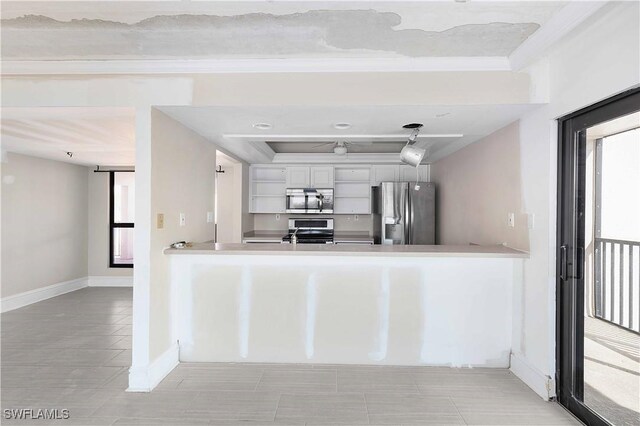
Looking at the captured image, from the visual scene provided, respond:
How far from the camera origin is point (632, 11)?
1.70m

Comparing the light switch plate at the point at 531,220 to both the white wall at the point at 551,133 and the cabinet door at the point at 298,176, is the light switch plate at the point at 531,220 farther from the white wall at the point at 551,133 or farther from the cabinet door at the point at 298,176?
the cabinet door at the point at 298,176

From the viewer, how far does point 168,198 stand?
9.20ft

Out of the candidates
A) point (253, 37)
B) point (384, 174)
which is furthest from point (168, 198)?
point (384, 174)

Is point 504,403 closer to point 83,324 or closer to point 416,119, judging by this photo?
point 416,119

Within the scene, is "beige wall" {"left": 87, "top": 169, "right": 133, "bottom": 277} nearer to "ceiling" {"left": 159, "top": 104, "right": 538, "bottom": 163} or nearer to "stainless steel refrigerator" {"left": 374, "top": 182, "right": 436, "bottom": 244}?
"ceiling" {"left": 159, "top": 104, "right": 538, "bottom": 163}

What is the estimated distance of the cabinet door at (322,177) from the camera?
5715mm

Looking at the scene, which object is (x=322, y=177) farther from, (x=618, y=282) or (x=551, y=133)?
(x=618, y=282)

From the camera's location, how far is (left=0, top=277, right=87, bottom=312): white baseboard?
4641 mm

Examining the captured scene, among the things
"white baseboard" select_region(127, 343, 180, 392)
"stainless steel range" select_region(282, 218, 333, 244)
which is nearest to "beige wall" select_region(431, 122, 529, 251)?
"stainless steel range" select_region(282, 218, 333, 244)

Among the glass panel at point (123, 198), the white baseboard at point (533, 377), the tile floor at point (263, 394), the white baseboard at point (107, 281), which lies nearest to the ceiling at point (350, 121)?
the white baseboard at point (533, 377)

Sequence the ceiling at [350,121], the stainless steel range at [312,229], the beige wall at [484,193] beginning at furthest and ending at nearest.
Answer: the stainless steel range at [312,229] → the beige wall at [484,193] → the ceiling at [350,121]

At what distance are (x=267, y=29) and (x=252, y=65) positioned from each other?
467 mm

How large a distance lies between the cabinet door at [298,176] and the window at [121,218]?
2.81m

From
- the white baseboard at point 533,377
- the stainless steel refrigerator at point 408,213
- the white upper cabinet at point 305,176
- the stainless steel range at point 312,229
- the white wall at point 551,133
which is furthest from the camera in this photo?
the stainless steel range at point 312,229
